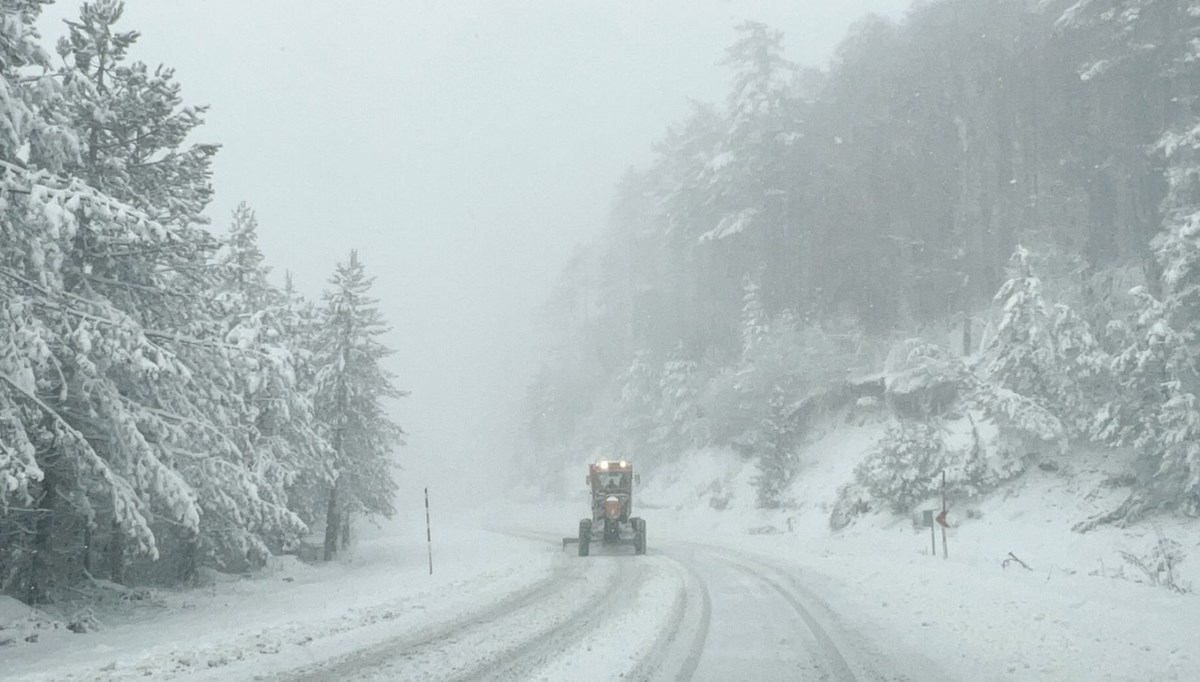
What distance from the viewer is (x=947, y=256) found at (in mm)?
34125

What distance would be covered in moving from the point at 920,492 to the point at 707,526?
1232 centimetres

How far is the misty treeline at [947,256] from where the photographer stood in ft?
69.8

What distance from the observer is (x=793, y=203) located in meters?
38.5

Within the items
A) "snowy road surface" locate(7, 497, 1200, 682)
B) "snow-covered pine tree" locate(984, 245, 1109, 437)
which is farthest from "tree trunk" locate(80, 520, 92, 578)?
"snow-covered pine tree" locate(984, 245, 1109, 437)

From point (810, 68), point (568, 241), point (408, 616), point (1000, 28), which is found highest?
point (568, 241)

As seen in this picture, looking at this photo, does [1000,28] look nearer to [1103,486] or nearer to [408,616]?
[1103,486]

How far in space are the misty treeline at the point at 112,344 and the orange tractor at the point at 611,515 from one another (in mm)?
8465

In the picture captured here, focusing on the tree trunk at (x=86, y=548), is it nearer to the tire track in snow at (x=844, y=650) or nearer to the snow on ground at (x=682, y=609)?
the snow on ground at (x=682, y=609)

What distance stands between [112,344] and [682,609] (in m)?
8.95

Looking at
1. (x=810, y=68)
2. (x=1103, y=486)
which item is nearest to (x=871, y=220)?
(x=810, y=68)

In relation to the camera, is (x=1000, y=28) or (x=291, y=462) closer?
(x=291, y=462)

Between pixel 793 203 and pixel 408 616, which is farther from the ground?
pixel 793 203

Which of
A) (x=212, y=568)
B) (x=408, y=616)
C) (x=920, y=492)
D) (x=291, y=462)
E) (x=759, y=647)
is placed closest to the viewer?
(x=759, y=647)

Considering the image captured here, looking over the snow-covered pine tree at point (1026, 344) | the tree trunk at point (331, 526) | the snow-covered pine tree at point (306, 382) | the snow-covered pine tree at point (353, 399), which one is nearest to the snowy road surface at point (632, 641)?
the snow-covered pine tree at point (306, 382)
